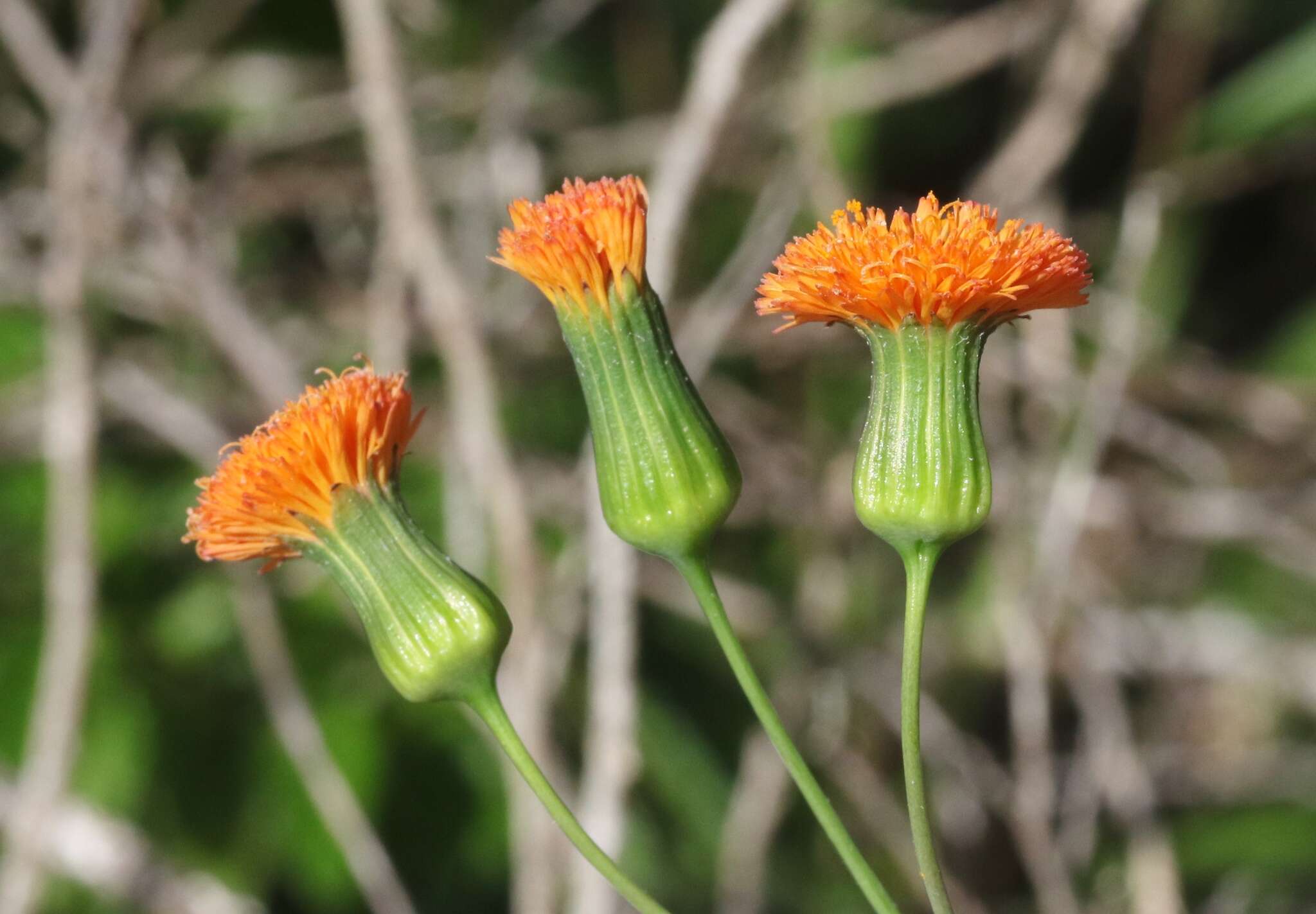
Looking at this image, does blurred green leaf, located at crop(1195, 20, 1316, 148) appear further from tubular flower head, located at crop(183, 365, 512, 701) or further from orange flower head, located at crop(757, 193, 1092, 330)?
tubular flower head, located at crop(183, 365, 512, 701)

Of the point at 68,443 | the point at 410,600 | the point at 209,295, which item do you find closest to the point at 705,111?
the point at 209,295

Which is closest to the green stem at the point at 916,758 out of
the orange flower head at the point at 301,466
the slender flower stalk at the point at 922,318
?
the slender flower stalk at the point at 922,318

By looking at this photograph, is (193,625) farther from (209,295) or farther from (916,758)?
(916,758)

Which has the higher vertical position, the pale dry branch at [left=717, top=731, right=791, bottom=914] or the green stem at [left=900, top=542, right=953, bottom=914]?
the green stem at [left=900, top=542, right=953, bottom=914]

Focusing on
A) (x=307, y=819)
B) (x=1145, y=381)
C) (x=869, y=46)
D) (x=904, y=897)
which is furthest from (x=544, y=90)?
(x=904, y=897)

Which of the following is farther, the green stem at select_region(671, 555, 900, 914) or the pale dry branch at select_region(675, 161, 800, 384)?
the pale dry branch at select_region(675, 161, 800, 384)

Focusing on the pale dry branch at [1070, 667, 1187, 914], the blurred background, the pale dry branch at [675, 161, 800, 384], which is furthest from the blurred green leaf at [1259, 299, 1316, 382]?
the pale dry branch at [675, 161, 800, 384]
